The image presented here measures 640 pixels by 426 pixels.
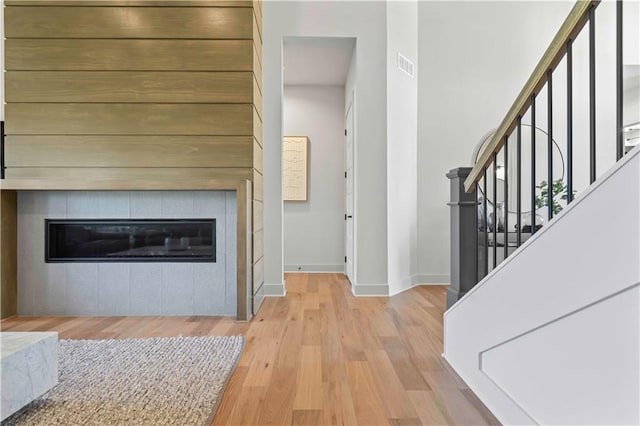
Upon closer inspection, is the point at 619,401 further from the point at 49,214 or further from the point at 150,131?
the point at 49,214

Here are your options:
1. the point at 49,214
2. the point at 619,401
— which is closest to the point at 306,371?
the point at 619,401

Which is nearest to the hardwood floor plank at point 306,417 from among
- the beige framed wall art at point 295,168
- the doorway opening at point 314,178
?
the doorway opening at point 314,178

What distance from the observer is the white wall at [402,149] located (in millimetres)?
4055

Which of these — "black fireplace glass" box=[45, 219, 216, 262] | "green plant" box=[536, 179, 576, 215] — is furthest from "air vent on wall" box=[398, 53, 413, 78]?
"black fireplace glass" box=[45, 219, 216, 262]

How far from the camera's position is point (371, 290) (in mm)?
3959

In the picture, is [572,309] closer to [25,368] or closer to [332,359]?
[332,359]

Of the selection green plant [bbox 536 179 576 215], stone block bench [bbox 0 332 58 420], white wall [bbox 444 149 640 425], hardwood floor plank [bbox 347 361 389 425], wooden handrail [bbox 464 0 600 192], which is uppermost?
wooden handrail [bbox 464 0 600 192]

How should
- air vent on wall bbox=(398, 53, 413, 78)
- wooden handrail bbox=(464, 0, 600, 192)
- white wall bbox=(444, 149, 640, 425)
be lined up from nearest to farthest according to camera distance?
white wall bbox=(444, 149, 640, 425), wooden handrail bbox=(464, 0, 600, 192), air vent on wall bbox=(398, 53, 413, 78)

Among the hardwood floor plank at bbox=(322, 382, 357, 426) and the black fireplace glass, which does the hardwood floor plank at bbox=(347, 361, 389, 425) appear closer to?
the hardwood floor plank at bbox=(322, 382, 357, 426)

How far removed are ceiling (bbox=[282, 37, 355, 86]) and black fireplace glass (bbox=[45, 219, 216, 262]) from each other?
2149 millimetres

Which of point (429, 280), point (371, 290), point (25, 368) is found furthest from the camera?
point (429, 280)

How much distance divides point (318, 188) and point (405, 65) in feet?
6.50

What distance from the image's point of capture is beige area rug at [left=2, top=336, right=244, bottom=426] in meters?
1.63

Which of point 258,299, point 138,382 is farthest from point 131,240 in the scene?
point 138,382
